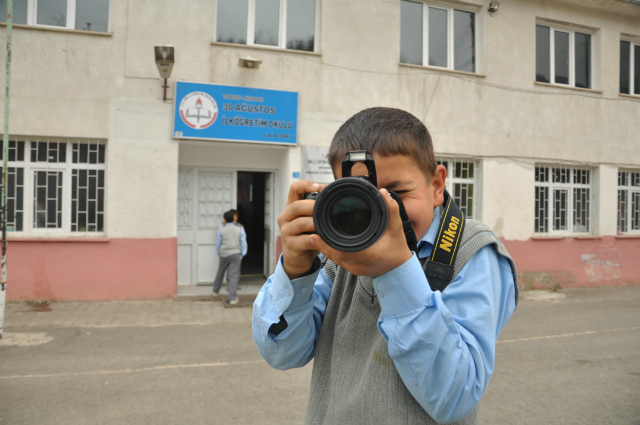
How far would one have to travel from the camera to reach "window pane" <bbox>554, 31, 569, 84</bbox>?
10.1m

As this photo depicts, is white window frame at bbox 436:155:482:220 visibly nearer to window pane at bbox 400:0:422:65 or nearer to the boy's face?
window pane at bbox 400:0:422:65

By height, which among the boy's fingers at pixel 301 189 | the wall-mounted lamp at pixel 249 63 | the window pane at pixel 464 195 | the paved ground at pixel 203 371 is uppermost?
the wall-mounted lamp at pixel 249 63

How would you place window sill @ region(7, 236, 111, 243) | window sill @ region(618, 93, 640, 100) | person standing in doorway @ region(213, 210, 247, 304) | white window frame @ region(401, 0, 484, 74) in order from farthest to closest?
1. window sill @ region(618, 93, 640, 100)
2. white window frame @ region(401, 0, 484, 74)
3. person standing in doorway @ region(213, 210, 247, 304)
4. window sill @ region(7, 236, 111, 243)

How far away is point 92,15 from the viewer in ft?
24.3

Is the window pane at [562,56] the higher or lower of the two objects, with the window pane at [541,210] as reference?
higher

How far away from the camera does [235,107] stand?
7.69m

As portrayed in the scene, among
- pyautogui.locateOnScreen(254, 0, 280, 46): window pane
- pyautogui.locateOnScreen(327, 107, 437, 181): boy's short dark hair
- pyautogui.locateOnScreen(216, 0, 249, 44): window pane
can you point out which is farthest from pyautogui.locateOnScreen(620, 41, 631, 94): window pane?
pyautogui.locateOnScreen(327, 107, 437, 181): boy's short dark hair

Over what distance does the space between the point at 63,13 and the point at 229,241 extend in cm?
471

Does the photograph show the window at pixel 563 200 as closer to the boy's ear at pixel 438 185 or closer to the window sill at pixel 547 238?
the window sill at pixel 547 238

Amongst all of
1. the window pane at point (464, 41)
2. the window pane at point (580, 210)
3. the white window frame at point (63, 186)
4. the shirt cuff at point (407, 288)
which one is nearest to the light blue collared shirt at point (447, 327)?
the shirt cuff at point (407, 288)

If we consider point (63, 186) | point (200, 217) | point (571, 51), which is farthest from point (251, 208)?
point (571, 51)

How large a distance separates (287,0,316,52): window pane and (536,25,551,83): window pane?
5276 mm

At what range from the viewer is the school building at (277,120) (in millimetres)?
7180

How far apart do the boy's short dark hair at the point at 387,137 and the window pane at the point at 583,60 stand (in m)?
11.3
